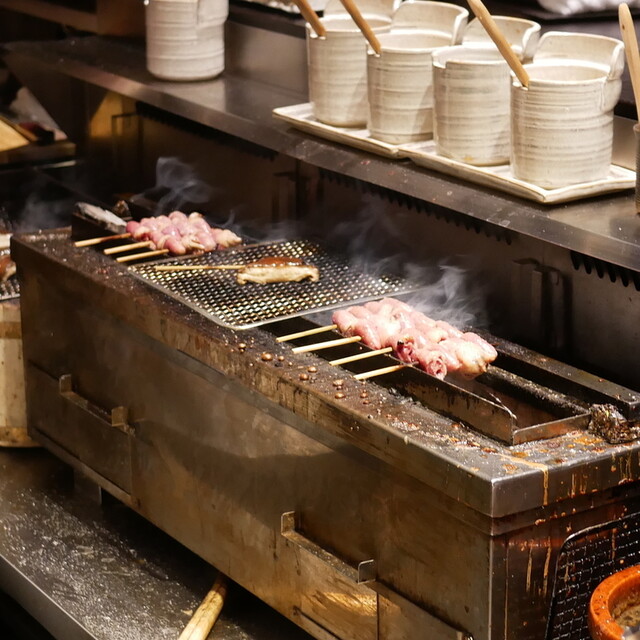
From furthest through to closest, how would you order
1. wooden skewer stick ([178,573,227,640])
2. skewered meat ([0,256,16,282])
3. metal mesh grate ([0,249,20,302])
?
skewered meat ([0,256,16,282]) < metal mesh grate ([0,249,20,302]) < wooden skewer stick ([178,573,227,640])

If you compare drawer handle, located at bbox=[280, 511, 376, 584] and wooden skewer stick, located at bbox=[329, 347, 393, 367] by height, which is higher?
wooden skewer stick, located at bbox=[329, 347, 393, 367]

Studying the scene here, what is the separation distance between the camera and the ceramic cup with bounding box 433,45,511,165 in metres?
2.56

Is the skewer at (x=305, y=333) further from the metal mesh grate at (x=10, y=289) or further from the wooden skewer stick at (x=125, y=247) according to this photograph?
the metal mesh grate at (x=10, y=289)

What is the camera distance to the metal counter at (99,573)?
2.80m

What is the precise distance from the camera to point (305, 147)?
9.96 ft

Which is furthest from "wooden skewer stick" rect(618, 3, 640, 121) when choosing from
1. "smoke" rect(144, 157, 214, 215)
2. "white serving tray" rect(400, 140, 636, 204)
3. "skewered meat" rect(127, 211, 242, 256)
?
"smoke" rect(144, 157, 214, 215)

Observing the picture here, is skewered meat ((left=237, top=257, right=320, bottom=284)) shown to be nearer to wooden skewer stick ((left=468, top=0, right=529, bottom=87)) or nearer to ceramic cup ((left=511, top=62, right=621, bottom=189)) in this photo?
ceramic cup ((left=511, top=62, right=621, bottom=189))

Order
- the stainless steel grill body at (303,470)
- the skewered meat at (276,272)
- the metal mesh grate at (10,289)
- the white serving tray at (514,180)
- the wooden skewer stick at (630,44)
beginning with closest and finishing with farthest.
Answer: the stainless steel grill body at (303,470) → the wooden skewer stick at (630,44) → the white serving tray at (514,180) → the skewered meat at (276,272) → the metal mesh grate at (10,289)

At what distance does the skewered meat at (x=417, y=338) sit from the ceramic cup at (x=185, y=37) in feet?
4.32

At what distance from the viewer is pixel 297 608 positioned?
2.48 metres

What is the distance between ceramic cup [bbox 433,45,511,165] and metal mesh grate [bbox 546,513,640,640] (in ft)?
2.83

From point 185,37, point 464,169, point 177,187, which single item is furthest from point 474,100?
point 177,187

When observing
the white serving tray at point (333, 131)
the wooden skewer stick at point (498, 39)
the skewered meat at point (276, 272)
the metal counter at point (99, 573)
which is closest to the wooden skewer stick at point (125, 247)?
the skewered meat at point (276, 272)

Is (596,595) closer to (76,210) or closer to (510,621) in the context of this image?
(510,621)
